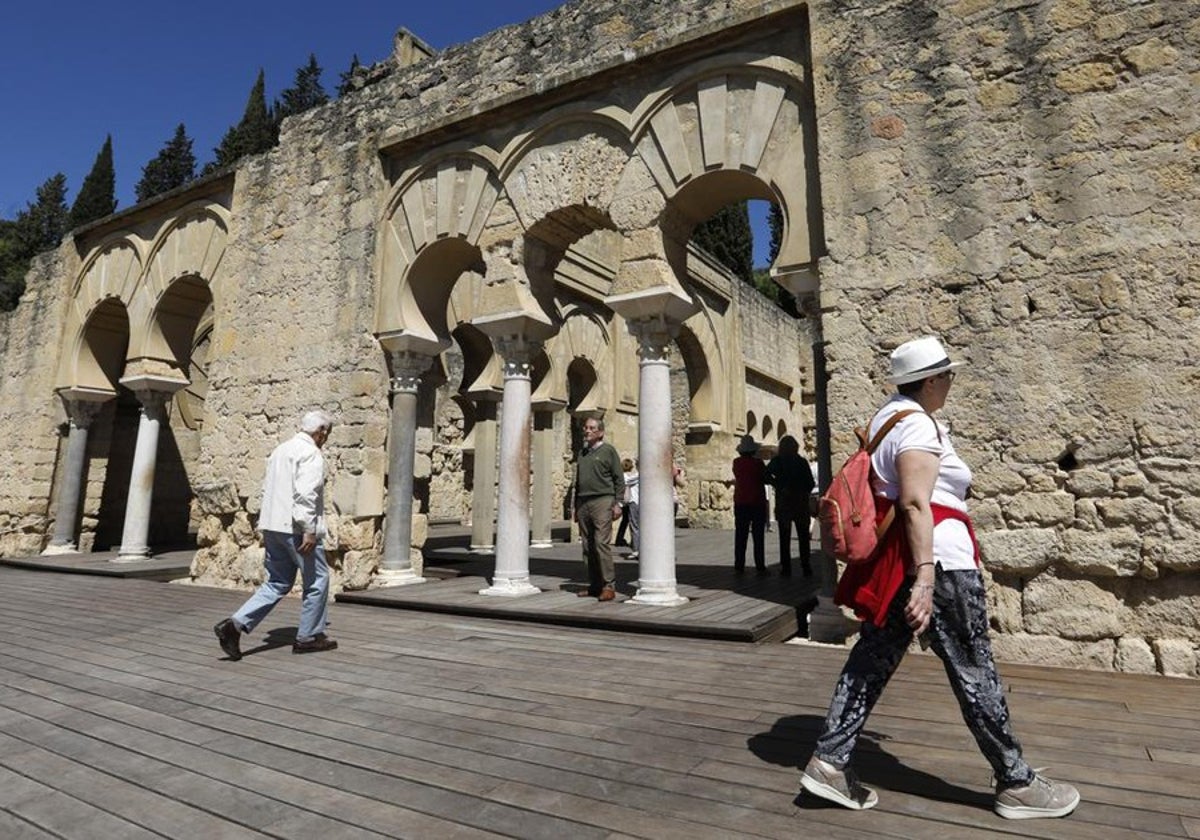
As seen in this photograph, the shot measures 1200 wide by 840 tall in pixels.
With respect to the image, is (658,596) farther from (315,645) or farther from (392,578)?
(392,578)

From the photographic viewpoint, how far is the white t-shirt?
2.00 meters

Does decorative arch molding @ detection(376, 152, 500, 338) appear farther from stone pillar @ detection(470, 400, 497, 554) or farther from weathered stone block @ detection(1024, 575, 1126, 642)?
weathered stone block @ detection(1024, 575, 1126, 642)

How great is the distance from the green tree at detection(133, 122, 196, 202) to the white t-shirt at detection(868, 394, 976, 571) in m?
40.2

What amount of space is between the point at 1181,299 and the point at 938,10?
2392 millimetres

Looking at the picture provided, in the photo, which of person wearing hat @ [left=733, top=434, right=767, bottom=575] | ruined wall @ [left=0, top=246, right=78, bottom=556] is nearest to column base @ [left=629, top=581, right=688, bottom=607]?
person wearing hat @ [left=733, top=434, right=767, bottom=575]

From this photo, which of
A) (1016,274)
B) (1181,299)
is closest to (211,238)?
(1016,274)

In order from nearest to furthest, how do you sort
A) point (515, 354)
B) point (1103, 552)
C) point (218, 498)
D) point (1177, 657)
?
point (1177, 657) → point (1103, 552) → point (515, 354) → point (218, 498)

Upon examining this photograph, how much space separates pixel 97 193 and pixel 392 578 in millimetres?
35253

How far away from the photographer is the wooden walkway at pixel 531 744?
77.5 inches

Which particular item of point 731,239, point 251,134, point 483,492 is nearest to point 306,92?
point 251,134

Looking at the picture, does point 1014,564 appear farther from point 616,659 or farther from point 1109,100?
point 1109,100

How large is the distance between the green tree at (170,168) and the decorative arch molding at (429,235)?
112 ft

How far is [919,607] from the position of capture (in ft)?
6.21

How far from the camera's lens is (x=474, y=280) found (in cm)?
1182
